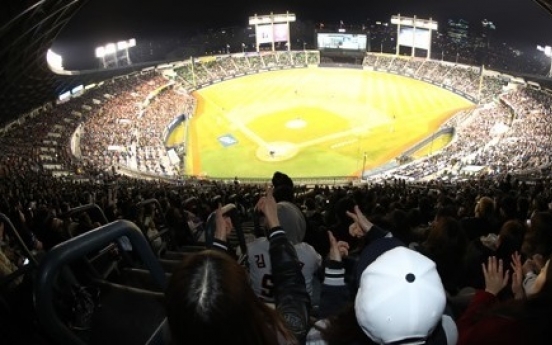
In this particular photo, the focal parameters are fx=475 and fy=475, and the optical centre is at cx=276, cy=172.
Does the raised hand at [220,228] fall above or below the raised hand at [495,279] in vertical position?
above

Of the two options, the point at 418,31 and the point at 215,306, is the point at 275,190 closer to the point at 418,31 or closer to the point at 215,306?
the point at 215,306

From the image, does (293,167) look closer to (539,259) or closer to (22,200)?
(22,200)

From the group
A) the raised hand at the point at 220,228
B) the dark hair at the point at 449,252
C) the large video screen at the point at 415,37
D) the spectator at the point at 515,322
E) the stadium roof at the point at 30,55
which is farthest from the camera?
the large video screen at the point at 415,37

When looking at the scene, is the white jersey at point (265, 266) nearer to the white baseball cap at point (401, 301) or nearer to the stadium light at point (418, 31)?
the white baseball cap at point (401, 301)

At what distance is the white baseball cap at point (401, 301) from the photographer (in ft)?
8.74

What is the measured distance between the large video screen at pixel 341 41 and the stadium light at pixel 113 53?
30166 millimetres

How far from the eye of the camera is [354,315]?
121 inches

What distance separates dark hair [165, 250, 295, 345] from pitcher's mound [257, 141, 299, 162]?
41.5 metres

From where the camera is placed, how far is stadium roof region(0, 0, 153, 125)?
25.5 m

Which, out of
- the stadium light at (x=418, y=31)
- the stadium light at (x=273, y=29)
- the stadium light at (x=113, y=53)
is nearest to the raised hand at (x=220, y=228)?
the stadium light at (x=113, y=53)

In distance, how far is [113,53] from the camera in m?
69.2

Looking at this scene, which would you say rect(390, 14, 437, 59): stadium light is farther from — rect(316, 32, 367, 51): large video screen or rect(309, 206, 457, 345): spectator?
rect(309, 206, 457, 345): spectator

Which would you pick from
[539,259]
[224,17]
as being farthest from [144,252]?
[224,17]

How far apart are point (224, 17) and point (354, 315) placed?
101423 millimetres
